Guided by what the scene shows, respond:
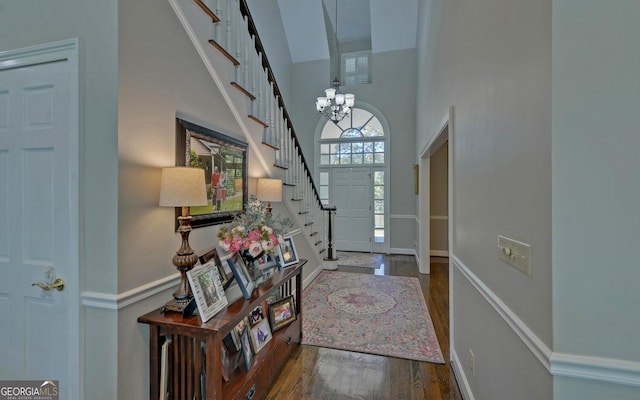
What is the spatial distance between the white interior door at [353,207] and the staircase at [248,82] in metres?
2.79

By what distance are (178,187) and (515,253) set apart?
5.50ft

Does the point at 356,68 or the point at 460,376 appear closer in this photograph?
the point at 460,376

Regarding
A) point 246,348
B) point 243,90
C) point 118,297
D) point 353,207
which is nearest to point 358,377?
point 246,348

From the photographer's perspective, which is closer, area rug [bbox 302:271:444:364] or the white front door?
the white front door

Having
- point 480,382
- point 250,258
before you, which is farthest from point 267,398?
point 480,382

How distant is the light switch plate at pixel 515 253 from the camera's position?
1103 millimetres

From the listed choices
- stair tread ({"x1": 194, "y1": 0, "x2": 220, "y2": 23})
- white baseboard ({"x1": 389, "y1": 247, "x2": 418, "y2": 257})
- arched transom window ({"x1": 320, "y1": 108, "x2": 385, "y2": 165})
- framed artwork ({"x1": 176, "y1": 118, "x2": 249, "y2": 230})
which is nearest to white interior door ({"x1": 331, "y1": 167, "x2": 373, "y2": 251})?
arched transom window ({"x1": 320, "y1": 108, "x2": 385, "y2": 165})

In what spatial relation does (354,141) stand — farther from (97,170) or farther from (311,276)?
(97,170)

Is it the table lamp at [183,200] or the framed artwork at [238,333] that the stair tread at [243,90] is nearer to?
the table lamp at [183,200]

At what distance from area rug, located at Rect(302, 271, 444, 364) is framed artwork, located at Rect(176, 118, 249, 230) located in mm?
1508

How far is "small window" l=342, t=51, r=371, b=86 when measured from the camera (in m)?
6.71

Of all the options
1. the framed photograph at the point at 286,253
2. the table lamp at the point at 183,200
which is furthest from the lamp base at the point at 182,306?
the framed photograph at the point at 286,253

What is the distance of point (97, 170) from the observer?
54.3 inches

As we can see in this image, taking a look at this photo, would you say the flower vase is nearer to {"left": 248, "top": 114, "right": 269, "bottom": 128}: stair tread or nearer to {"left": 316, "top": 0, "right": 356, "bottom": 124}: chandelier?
{"left": 248, "top": 114, "right": 269, "bottom": 128}: stair tread
